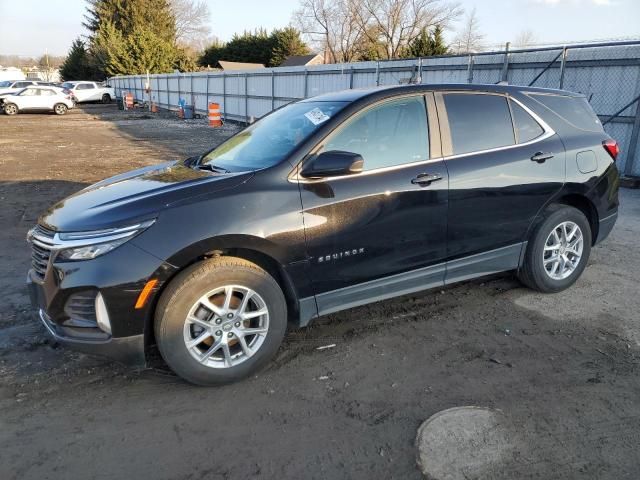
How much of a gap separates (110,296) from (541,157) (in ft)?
11.3

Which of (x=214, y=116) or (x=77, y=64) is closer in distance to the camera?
(x=214, y=116)

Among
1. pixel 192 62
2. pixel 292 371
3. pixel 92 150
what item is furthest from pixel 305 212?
pixel 192 62

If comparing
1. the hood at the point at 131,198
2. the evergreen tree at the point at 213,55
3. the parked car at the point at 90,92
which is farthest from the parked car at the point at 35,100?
the evergreen tree at the point at 213,55

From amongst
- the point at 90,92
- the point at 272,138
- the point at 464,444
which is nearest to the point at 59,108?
the point at 90,92

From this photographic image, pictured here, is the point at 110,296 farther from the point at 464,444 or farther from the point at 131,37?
the point at 131,37

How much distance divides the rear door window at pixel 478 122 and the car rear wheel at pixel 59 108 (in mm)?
34307

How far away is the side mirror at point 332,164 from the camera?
331cm

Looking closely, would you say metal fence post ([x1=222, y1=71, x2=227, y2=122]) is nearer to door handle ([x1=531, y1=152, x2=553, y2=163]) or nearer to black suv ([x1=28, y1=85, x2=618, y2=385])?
black suv ([x1=28, y1=85, x2=618, y2=385])

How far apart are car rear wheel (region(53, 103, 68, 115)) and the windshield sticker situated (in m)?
33.9

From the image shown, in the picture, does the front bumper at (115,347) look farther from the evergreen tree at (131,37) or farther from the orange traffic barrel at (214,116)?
the evergreen tree at (131,37)

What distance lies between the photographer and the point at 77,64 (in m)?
63.4

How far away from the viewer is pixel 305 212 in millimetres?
3312

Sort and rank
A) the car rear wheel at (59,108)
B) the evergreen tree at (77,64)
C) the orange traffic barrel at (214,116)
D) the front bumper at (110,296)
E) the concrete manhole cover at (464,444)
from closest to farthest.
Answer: the concrete manhole cover at (464,444) → the front bumper at (110,296) → the orange traffic barrel at (214,116) → the car rear wheel at (59,108) → the evergreen tree at (77,64)

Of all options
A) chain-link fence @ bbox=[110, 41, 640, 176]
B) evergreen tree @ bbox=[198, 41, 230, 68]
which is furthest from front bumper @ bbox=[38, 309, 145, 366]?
evergreen tree @ bbox=[198, 41, 230, 68]
